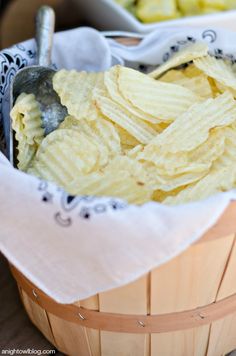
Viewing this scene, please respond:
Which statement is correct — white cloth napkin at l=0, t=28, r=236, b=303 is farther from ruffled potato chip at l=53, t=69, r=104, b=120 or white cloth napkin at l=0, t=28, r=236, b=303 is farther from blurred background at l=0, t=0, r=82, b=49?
blurred background at l=0, t=0, r=82, b=49

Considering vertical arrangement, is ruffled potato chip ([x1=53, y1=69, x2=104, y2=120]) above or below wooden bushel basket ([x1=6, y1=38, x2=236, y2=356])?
above

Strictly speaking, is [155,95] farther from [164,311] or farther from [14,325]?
[14,325]

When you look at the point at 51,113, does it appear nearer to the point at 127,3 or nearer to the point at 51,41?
the point at 51,41

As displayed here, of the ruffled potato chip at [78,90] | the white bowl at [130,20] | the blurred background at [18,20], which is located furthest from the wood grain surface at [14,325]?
the blurred background at [18,20]

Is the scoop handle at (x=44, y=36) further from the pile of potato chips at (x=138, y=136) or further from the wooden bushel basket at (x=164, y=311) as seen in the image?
the wooden bushel basket at (x=164, y=311)

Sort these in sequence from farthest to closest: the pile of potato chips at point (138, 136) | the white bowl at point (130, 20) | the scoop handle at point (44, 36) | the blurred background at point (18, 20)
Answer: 1. the blurred background at point (18, 20)
2. the white bowl at point (130, 20)
3. the scoop handle at point (44, 36)
4. the pile of potato chips at point (138, 136)

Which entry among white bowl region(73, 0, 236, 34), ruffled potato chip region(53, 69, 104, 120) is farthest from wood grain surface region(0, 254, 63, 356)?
white bowl region(73, 0, 236, 34)
